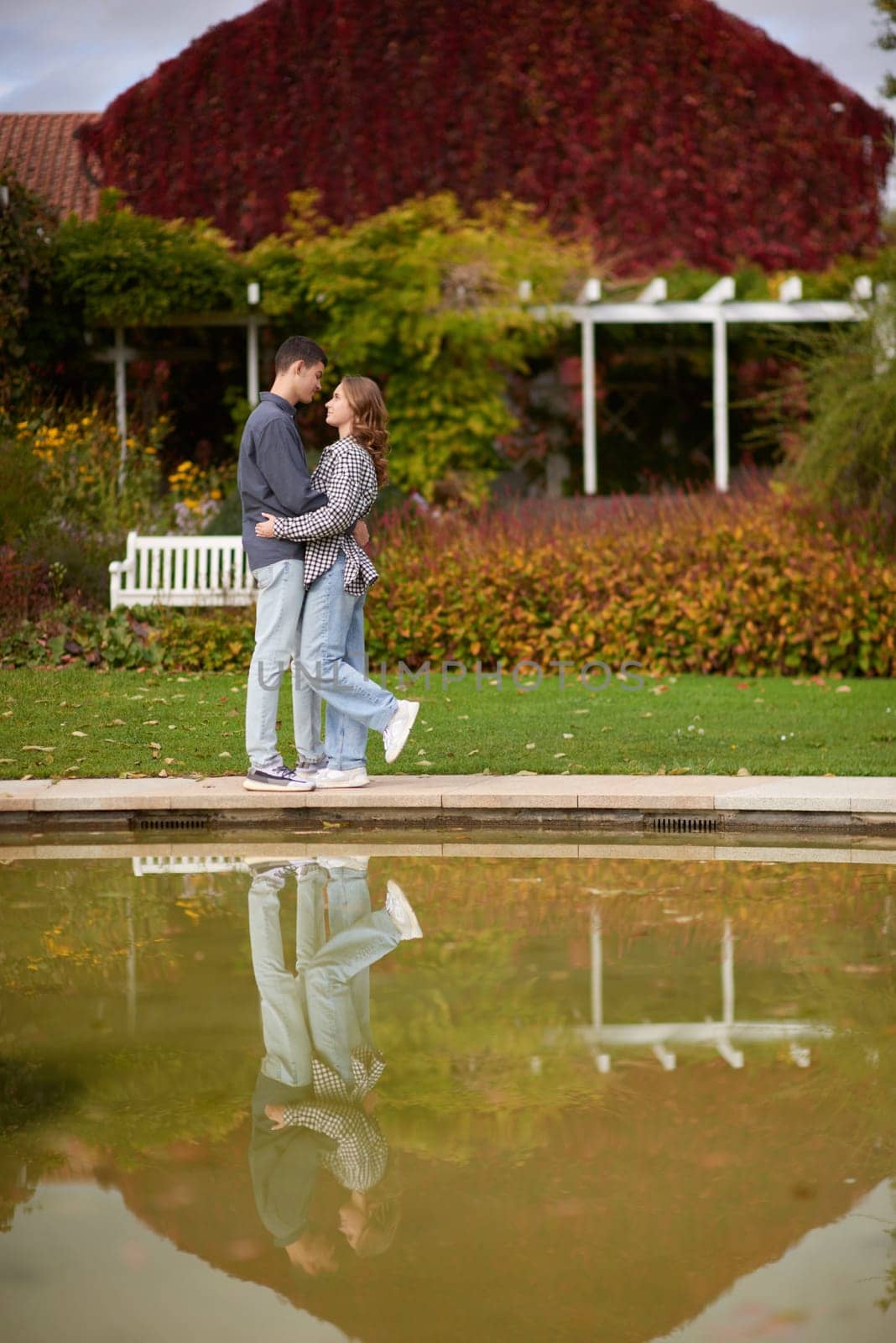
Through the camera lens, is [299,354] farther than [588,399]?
No

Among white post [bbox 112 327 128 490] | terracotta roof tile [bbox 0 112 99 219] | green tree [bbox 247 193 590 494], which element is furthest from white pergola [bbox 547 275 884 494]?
terracotta roof tile [bbox 0 112 99 219]

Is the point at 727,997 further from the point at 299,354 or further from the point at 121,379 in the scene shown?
the point at 121,379

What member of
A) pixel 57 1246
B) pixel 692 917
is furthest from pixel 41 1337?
pixel 692 917

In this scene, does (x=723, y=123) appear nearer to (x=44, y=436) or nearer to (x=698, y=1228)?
(x=44, y=436)

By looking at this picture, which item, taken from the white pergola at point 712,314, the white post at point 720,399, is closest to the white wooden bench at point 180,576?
the white pergola at point 712,314

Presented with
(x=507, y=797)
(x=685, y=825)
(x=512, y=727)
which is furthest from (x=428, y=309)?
(x=685, y=825)

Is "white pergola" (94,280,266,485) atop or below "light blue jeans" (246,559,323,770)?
atop

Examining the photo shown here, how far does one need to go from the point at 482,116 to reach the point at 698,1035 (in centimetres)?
1974

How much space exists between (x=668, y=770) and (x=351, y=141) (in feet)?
53.7

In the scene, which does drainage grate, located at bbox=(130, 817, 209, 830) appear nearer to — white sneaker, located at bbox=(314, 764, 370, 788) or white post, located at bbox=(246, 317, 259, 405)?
white sneaker, located at bbox=(314, 764, 370, 788)

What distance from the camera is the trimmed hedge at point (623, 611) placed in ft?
36.9

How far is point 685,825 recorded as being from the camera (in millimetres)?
6453

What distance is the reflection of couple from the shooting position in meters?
2.75

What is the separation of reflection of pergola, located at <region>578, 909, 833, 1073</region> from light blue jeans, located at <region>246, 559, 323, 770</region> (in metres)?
3.08
